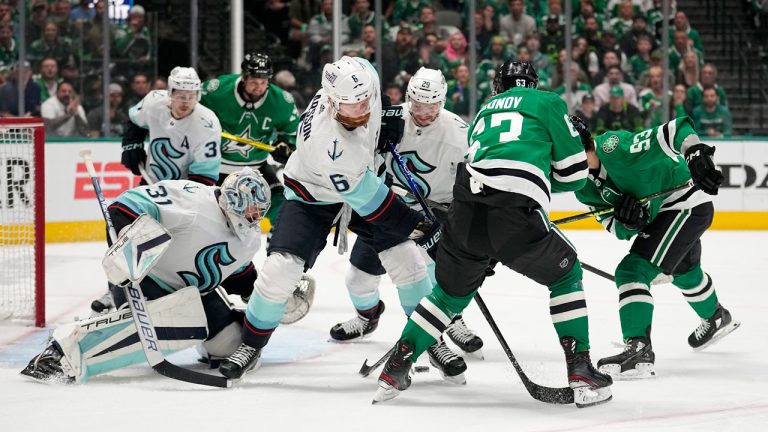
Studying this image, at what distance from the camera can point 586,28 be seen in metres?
8.59

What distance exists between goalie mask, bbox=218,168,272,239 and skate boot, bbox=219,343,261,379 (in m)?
0.42

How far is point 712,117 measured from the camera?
8453mm

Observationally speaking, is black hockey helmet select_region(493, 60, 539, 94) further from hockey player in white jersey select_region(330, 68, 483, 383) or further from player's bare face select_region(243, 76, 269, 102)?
player's bare face select_region(243, 76, 269, 102)

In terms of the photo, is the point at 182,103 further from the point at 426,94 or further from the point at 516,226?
the point at 516,226

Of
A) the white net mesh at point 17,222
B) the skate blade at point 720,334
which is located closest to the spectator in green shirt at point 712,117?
the skate blade at point 720,334

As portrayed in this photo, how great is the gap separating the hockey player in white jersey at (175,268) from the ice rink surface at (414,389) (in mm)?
86

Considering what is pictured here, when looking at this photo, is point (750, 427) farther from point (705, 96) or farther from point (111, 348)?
point (705, 96)

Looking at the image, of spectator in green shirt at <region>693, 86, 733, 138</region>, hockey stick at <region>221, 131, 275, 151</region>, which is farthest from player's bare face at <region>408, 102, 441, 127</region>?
spectator in green shirt at <region>693, 86, 733, 138</region>

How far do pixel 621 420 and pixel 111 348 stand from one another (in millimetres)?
1589

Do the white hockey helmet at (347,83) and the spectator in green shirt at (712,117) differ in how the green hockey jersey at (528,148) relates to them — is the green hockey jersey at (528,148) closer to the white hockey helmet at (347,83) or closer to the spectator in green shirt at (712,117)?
the white hockey helmet at (347,83)

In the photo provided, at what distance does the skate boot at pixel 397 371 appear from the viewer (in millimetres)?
3311

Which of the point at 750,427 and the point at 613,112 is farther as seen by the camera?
the point at 613,112

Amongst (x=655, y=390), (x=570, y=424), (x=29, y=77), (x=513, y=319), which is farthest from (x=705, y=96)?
(x=570, y=424)

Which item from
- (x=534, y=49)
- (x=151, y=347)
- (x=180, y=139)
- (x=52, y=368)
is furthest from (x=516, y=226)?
(x=534, y=49)
